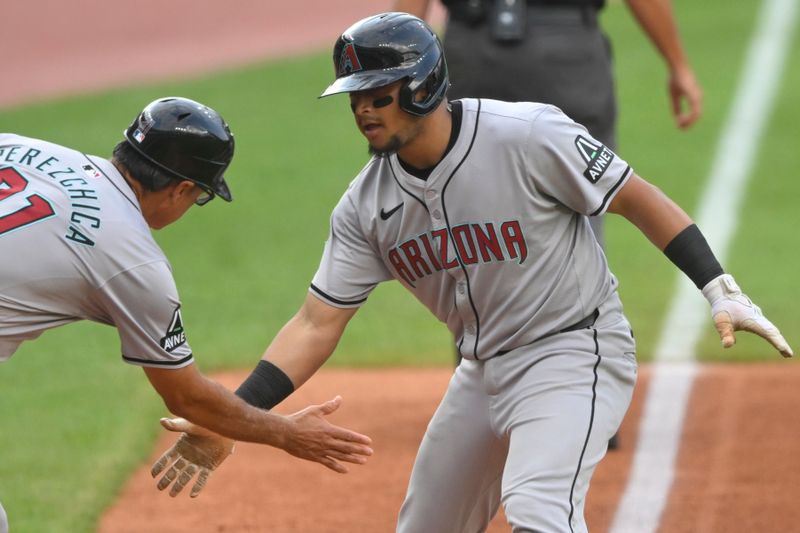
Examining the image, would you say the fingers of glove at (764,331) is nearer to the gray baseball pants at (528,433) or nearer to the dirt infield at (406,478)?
the gray baseball pants at (528,433)

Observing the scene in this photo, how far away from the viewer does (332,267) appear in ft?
15.8

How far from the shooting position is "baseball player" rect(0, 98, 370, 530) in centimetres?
408

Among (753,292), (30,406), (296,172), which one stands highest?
(30,406)

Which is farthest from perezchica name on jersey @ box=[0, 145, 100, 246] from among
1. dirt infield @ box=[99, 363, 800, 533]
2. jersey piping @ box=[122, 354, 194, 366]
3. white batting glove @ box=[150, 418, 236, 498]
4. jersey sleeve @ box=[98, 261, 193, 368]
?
dirt infield @ box=[99, 363, 800, 533]

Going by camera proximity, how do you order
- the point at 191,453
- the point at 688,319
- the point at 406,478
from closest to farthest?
the point at 191,453
the point at 406,478
the point at 688,319

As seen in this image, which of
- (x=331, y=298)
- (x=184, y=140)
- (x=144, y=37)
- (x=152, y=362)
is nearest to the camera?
(x=152, y=362)

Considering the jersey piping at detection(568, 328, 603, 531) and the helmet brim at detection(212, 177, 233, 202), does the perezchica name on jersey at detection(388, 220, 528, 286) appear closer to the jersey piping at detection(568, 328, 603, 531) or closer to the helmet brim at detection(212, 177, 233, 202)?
the jersey piping at detection(568, 328, 603, 531)

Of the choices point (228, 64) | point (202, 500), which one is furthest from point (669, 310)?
point (228, 64)

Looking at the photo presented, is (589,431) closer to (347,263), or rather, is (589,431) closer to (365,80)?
(347,263)

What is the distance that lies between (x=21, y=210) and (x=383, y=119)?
1140 millimetres

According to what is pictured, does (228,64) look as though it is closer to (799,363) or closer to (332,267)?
(799,363)

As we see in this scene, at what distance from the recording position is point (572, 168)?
4477 mm

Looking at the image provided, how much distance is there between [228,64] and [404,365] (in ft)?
41.1

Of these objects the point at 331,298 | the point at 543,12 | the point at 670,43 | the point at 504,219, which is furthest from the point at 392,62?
the point at 670,43
